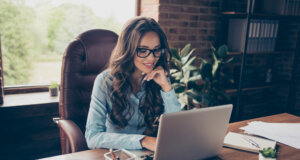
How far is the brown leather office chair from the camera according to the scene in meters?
1.52

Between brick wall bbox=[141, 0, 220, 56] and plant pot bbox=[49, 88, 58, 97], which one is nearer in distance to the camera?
plant pot bbox=[49, 88, 58, 97]

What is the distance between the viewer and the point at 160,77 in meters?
1.43

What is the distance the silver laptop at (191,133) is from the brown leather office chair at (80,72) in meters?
0.77

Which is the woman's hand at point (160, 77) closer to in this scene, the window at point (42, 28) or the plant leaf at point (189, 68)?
the plant leaf at point (189, 68)

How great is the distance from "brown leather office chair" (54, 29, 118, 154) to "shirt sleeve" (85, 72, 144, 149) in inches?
10.3

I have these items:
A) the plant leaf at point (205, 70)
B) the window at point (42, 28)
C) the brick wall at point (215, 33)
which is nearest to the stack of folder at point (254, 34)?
the brick wall at point (215, 33)

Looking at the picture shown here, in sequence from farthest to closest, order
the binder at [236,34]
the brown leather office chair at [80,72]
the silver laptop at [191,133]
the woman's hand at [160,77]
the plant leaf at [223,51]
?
the binder at [236,34], the plant leaf at [223,51], the brown leather office chair at [80,72], the woman's hand at [160,77], the silver laptop at [191,133]

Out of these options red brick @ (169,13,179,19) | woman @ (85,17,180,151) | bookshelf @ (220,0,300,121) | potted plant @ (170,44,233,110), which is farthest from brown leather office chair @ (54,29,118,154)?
bookshelf @ (220,0,300,121)

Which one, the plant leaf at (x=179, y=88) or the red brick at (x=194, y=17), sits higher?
the red brick at (x=194, y=17)

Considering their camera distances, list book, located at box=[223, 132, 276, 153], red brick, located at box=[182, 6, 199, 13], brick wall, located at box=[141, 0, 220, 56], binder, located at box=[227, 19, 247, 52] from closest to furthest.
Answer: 1. book, located at box=[223, 132, 276, 153]
2. brick wall, located at box=[141, 0, 220, 56]
3. red brick, located at box=[182, 6, 199, 13]
4. binder, located at box=[227, 19, 247, 52]

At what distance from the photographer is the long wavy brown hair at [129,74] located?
1312mm

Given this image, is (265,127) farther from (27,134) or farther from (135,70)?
(27,134)

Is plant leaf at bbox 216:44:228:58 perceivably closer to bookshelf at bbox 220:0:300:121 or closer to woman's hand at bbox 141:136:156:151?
bookshelf at bbox 220:0:300:121

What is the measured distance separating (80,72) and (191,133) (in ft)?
3.04
